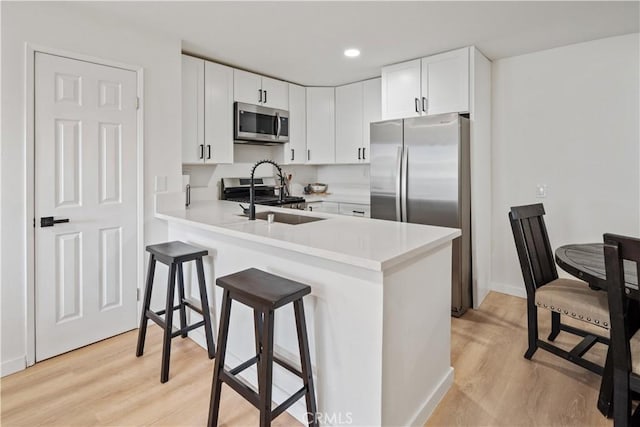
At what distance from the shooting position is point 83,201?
7.98 ft

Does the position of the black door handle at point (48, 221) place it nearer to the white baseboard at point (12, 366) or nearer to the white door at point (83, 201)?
the white door at point (83, 201)

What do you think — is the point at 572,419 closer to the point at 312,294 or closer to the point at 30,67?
the point at 312,294

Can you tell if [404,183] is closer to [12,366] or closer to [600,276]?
[600,276]

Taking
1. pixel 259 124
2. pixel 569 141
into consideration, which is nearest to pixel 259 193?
pixel 259 124

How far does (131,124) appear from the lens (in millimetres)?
2623

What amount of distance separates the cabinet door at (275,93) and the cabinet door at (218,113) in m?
0.45

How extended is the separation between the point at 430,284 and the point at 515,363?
1.04 m

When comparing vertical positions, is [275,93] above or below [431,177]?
above

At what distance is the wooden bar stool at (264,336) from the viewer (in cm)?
147

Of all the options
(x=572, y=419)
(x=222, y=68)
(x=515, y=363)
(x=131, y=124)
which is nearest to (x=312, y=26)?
(x=222, y=68)

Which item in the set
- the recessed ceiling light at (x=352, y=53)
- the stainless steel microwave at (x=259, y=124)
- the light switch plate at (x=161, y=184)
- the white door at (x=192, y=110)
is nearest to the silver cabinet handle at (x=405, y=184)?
the recessed ceiling light at (x=352, y=53)

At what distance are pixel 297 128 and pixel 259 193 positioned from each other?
93cm

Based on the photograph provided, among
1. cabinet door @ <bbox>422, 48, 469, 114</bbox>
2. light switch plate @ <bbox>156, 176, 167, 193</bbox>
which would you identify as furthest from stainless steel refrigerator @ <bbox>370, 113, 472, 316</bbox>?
light switch plate @ <bbox>156, 176, 167, 193</bbox>

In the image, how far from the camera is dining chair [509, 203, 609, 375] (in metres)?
1.97
